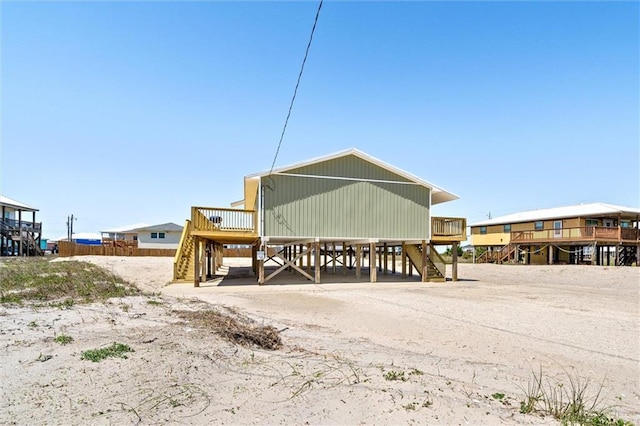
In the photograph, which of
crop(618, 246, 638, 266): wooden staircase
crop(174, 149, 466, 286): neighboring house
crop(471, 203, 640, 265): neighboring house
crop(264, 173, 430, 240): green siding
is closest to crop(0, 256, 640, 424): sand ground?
crop(174, 149, 466, 286): neighboring house

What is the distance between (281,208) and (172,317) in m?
9.86

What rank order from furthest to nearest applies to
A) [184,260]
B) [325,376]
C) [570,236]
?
[570,236], [184,260], [325,376]

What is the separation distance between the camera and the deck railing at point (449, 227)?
69.3ft

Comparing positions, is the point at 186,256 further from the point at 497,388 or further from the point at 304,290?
the point at 497,388

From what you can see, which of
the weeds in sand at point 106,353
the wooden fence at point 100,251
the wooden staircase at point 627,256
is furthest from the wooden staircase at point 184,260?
the wooden staircase at point 627,256

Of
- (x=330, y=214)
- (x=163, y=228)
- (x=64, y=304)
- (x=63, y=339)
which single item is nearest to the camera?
(x=63, y=339)

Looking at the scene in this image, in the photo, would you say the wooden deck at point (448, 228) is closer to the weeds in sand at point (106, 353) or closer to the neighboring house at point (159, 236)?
the weeds in sand at point (106, 353)

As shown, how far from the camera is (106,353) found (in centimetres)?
546

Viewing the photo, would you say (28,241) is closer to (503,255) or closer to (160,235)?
(160,235)

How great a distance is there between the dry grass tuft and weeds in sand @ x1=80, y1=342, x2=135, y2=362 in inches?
64.1

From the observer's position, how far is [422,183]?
20.3 meters

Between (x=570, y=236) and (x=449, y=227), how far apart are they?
16.7 metres

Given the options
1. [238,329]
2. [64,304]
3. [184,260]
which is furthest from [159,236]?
[238,329]

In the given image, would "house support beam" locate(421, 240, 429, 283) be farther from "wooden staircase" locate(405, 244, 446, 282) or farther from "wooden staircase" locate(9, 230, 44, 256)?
"wooden staircase" locate(9, 230, 44, 256)
